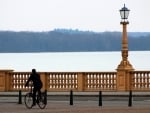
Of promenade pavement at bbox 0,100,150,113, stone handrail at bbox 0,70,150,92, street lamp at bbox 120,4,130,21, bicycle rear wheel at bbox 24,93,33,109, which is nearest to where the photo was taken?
promenade pavement at bbox 0,100,150,113

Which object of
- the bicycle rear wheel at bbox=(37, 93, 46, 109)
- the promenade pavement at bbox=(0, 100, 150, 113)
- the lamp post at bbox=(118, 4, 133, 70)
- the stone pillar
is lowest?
the promenade pavement at bbox=(0, 100, 150, 113)

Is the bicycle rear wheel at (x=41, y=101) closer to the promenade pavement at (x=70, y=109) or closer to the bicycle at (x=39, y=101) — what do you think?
the bicycle at (x=39, y=101)

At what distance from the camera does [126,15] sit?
3934 centimetres

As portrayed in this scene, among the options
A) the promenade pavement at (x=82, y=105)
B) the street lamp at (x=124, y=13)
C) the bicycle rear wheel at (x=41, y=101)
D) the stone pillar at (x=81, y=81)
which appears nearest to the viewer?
the promenade pavement at (x=82, y=105)

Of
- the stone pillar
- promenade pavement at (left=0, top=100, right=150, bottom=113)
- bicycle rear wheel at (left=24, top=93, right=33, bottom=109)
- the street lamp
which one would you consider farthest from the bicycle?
the street lamp

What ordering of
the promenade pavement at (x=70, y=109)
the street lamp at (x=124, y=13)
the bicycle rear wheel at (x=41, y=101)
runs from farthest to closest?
the street lamp at (x=124, y=13), the bicycle rear wheel at (x=41, y=101), the promenade pavement at (x=70, y=109)

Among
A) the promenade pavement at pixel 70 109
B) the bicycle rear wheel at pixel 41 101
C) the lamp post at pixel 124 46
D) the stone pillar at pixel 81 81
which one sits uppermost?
the lamp post at pixel 124 46

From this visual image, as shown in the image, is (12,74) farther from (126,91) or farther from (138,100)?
(138,100)

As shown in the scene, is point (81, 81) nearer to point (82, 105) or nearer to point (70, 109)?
point (82, 105)

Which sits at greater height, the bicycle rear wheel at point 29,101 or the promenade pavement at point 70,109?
the bicycle rear wheel at point 29,101

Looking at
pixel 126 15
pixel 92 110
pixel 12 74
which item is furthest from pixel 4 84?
pixel 92 110

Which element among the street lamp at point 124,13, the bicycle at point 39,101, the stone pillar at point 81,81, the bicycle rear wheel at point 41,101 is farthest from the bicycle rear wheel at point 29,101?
the street lamp at point 124,13

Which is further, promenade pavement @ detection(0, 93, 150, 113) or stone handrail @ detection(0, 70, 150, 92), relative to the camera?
stone handrail @ detection(0, 70, 150, 92)

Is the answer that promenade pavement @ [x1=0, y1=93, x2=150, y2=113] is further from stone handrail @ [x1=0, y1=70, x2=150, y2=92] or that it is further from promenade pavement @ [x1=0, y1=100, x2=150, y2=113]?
stone handrail @ [x1=0, y1=70, x2=150, y2=92]
